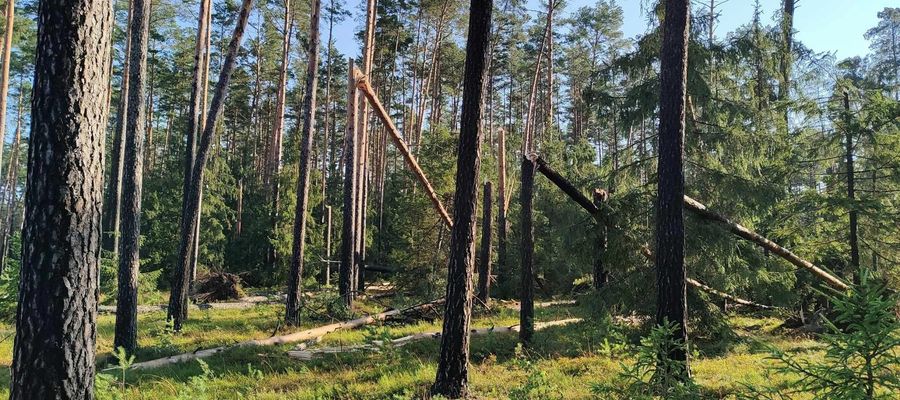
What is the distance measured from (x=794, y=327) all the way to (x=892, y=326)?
32.8 feet

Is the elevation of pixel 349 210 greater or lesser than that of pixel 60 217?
greater

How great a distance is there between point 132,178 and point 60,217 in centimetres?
628

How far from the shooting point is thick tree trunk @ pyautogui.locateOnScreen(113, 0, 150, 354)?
8.72 meters

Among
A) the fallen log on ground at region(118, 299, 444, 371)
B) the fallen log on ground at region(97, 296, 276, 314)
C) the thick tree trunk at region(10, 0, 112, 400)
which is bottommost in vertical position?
the fallen log on ground at region(97, 296, 276, 314)

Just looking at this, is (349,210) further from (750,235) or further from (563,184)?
(750,235)

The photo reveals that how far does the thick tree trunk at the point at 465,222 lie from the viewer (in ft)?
19.8

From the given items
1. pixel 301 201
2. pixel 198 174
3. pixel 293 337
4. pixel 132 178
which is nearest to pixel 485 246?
pixel 301 201

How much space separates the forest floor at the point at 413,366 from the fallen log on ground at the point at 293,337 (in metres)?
0.23

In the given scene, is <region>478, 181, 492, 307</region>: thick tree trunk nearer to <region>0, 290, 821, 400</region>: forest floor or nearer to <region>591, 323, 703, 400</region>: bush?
<region>0, 290, 821, 400</region>: forest floor

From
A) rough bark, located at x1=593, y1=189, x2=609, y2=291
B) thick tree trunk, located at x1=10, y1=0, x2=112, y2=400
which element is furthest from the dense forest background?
thick tree trunk, located at x1=10, y1=0, x2=112, y2=400

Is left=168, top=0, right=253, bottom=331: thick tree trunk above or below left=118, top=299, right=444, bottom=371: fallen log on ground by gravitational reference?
above

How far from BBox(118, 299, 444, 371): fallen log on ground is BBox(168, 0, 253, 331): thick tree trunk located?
269 centimetres

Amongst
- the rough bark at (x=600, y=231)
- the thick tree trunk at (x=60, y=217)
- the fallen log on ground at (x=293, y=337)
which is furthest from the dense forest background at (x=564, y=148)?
the thick tree trunk at (x=60, y=217)

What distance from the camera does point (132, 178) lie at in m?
8.77
